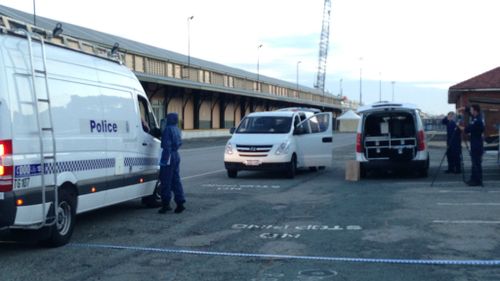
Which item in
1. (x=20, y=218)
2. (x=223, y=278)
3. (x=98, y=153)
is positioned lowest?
(x=223, y=278)

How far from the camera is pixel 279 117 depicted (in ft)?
60.5

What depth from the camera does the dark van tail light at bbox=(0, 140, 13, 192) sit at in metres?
7.02

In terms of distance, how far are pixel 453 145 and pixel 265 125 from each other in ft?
17.6

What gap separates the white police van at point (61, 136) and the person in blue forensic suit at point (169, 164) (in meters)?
0.40

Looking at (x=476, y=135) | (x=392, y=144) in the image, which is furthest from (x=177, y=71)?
(x=476, y=135)

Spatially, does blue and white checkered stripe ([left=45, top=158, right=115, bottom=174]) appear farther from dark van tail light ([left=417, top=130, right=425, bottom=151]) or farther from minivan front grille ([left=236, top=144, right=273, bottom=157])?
dark van tail light ([left=417, top=130, right=425, bottom=151])

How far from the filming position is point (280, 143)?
677 inches

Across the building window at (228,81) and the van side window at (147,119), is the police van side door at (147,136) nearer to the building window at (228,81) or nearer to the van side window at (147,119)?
the van side window at (147,119)

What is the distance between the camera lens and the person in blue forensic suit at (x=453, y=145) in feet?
58.6

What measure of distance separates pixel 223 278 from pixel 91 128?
11.9 ft

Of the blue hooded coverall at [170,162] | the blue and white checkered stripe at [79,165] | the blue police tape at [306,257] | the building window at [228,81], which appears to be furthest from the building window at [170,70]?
the blue police tape at [306,257]

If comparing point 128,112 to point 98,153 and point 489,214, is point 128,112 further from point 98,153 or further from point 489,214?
point 489,214

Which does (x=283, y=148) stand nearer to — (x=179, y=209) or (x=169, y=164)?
(x=179, y=209)

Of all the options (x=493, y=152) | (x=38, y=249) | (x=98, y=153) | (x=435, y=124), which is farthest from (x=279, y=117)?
(x=435, y=124)
